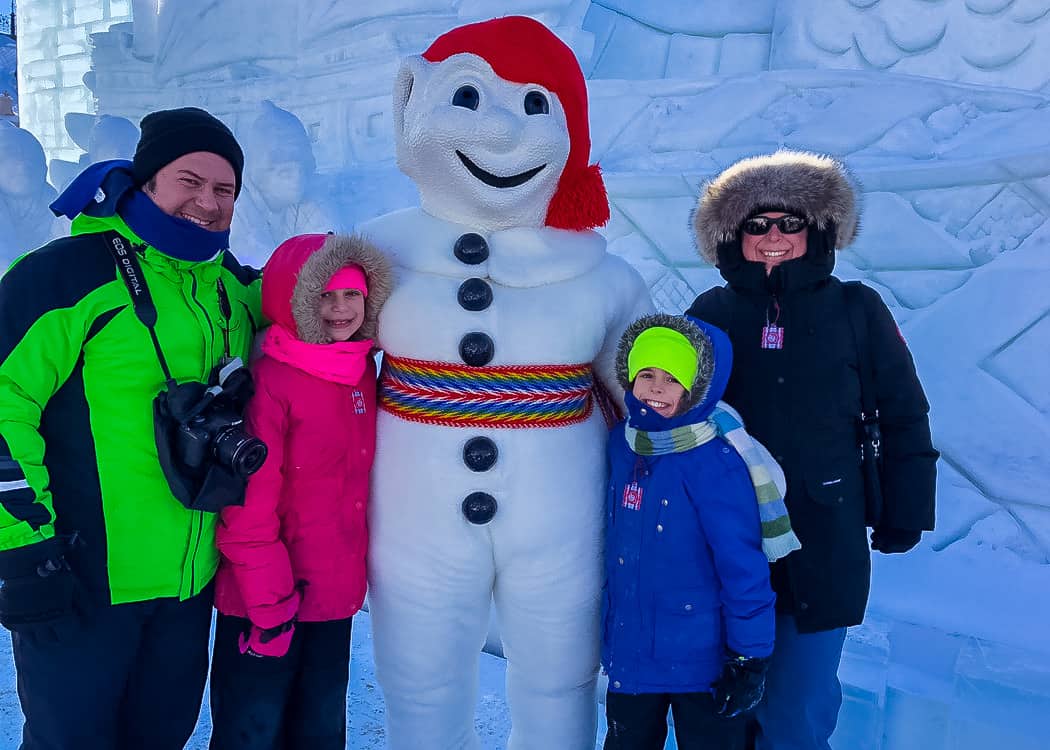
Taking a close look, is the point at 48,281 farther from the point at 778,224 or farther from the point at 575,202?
the point at 778,224

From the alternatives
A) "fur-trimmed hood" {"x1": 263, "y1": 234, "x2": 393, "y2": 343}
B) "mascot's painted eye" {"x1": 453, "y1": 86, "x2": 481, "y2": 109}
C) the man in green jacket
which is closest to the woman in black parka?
"mascot's painted eye" {"x1": 453, "y1": 86, "x2": 481, "y2": 109}

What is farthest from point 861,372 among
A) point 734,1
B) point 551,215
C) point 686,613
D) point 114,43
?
point 114,43

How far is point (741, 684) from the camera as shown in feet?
4.59

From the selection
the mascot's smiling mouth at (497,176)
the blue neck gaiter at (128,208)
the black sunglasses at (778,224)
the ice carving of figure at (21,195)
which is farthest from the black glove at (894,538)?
the ice carving of figure at (21,195)

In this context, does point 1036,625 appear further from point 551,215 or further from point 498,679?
point 551,215

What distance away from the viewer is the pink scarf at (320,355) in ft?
4.87

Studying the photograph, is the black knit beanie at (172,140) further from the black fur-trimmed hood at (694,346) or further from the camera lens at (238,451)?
the black fur-trimmed hood at (694,346)

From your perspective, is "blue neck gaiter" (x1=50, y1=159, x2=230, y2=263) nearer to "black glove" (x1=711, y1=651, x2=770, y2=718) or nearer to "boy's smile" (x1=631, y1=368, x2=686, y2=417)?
"boy's smile" (x1=631, y1=368, x2=686, y2=417)

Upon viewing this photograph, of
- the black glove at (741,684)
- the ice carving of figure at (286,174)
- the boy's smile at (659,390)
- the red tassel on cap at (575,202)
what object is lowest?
the black glove at (741,684)

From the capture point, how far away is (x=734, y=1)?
4.44 m

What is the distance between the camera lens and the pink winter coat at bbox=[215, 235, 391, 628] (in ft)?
4.71

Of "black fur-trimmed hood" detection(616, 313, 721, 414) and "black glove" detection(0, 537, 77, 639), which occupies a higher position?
"black fur-trimmed hood" detection(616, 313, 721, 414)

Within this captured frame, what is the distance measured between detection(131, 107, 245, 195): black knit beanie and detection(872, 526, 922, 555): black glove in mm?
1518

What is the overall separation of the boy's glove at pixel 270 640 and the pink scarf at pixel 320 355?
46 centimetres
